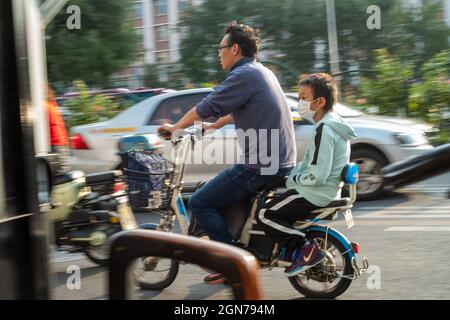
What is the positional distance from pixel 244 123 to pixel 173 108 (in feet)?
16.1

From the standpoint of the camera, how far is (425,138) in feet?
31.3

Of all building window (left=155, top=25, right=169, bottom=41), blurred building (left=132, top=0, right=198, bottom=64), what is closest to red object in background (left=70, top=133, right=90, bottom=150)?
blurred building (left=132, top=0, right=198, bottom=64)

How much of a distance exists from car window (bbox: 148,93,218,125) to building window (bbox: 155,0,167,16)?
67.8 meters

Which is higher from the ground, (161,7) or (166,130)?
(161,7)

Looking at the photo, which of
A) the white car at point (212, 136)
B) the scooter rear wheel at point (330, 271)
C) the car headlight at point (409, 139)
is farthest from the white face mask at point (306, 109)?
the car headlight at point (409, 139)

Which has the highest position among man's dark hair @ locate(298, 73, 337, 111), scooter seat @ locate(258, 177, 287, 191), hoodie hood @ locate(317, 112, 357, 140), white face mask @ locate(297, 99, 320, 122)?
man's dark hair @ locate(298, 73, 337, 111)

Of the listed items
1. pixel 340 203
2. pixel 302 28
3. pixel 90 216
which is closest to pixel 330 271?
pixel 340 203

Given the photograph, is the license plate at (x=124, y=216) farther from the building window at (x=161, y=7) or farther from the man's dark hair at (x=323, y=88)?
the building window at (x=161, y=7)

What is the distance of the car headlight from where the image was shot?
8.99 metres

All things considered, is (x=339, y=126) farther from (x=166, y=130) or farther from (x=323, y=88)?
(x=166, y=130)

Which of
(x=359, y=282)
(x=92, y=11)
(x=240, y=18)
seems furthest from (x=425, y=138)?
(x=240, y=18)

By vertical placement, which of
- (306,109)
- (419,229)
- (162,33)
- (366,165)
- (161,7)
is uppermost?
(161,7)

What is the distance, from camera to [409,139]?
902 cm

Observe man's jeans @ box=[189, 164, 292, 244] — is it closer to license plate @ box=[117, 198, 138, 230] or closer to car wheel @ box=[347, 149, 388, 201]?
license plate @ box=[117, 198, 138, 230]
